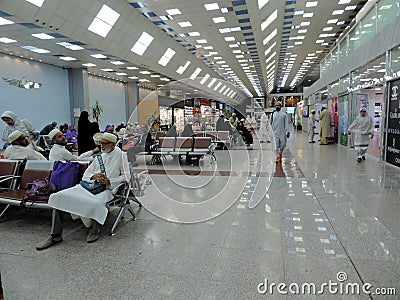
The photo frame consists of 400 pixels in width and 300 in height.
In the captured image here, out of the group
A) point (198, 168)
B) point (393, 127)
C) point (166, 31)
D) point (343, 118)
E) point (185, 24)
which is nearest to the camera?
point (393, 127)

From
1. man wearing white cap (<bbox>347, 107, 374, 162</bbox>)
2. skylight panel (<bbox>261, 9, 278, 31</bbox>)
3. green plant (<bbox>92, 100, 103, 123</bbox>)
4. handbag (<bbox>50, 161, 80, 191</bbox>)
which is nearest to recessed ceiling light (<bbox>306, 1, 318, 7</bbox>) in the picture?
skylight panel (<bbox>261, 9, 278, 31</bbox>)

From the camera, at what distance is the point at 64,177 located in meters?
3.53

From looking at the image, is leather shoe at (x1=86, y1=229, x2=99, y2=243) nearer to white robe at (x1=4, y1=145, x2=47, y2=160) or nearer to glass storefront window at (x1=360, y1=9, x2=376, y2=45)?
white robe at (x1=4, y1=145, x2=47, y2=160)

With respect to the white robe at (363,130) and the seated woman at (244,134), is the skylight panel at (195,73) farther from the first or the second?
the white robe at (363,130)

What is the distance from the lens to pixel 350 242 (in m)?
2.96

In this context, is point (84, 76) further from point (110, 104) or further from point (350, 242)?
point (350, 242)

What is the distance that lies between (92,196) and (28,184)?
1074mm

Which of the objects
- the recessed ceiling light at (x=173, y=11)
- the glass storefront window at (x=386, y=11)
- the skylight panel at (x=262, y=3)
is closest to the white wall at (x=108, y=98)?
the recessed ceiling light at (x=173, y=11)

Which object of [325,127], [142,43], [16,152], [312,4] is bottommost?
[325,127]

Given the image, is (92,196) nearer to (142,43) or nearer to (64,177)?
(64,177)

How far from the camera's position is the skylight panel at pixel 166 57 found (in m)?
16.7

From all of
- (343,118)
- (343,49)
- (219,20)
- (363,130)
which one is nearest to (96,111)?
(219,20)

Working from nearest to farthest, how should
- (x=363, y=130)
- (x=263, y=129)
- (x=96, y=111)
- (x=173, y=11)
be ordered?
(x=363, y=130) < (x=173, y=11) < (x=263, y=129) < (x=96, y=111)

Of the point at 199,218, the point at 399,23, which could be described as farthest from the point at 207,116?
the point at 199,218
